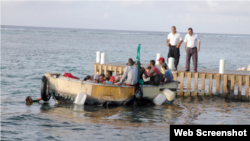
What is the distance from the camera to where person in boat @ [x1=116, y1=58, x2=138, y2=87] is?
14977 mm

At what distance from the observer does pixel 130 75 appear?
49.4ft

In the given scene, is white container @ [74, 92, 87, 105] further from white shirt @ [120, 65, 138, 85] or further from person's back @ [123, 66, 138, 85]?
person's back @ [123, 66, 138, 85]

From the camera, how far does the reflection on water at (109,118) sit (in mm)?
11539

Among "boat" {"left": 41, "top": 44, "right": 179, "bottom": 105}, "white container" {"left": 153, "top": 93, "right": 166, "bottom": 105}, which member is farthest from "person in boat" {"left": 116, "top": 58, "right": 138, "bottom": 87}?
"white container" {"left": 153, "top": 93, "right": 166, "bottom": 105}

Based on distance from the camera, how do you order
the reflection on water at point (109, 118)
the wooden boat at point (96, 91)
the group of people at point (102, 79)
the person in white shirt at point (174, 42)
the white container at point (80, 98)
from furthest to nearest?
the person in white shirt at point (174, 42), the group of people at point (102, 79), the white container at point (80, 98), the wooden boat at point (96, 91), the reflection on water at point (109, 118)

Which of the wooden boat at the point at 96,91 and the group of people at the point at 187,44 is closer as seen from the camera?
the wooden boat at the point at 96,91

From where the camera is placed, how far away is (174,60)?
749 inches

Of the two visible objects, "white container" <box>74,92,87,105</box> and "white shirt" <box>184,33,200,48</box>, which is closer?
"white container" <box>74,92,87,105</box>

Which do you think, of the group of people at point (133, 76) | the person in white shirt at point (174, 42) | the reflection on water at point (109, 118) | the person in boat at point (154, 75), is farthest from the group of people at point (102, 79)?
the person in white shirt at point (174, 42)

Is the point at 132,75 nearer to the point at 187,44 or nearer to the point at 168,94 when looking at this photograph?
the point at 168,94

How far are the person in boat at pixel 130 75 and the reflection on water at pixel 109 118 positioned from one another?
46.1 inches

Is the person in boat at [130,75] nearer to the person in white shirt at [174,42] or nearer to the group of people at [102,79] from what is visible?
the group of people at [102,79]

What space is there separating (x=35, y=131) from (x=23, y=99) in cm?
613

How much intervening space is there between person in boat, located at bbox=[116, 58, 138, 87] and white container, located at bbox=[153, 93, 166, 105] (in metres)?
1.40
